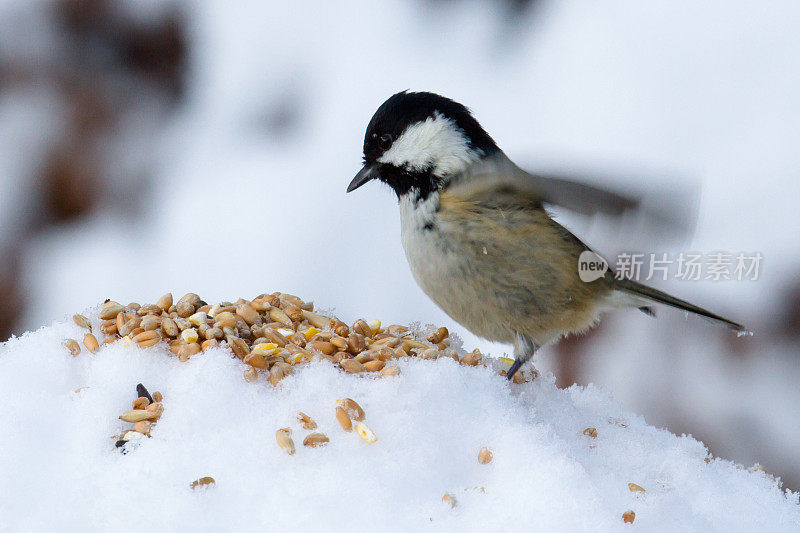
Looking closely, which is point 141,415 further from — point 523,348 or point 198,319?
point 523,348

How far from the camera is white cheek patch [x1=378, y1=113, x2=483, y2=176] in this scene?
141cm

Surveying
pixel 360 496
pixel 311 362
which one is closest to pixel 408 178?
pixel 311 362

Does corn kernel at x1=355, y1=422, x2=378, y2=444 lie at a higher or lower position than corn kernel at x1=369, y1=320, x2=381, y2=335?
higher

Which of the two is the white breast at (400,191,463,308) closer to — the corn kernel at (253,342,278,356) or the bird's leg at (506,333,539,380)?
the bird's leg at (506,333,539,380)

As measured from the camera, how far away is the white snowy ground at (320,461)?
824 millimetres

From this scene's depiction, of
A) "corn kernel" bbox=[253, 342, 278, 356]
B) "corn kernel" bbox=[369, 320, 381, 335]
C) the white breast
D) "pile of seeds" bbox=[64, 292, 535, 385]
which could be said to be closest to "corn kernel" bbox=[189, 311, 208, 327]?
"pile of seeds" bbox=[64, 292, 535, 385]

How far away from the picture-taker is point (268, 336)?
117cm

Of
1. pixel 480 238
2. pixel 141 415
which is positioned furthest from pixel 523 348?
pixel 141 415

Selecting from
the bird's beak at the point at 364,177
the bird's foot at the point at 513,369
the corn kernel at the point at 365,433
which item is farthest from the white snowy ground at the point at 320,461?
the bird's beak at the point at 364,177

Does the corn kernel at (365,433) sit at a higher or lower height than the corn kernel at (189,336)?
higher

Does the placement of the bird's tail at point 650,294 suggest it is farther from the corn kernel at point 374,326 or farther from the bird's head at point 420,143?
the corn kernel at point 374,326

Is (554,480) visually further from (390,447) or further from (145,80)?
(145,80)

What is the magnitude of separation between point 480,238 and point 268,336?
424 mm

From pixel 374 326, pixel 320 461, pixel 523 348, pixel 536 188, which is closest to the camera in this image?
pixel 320 461
